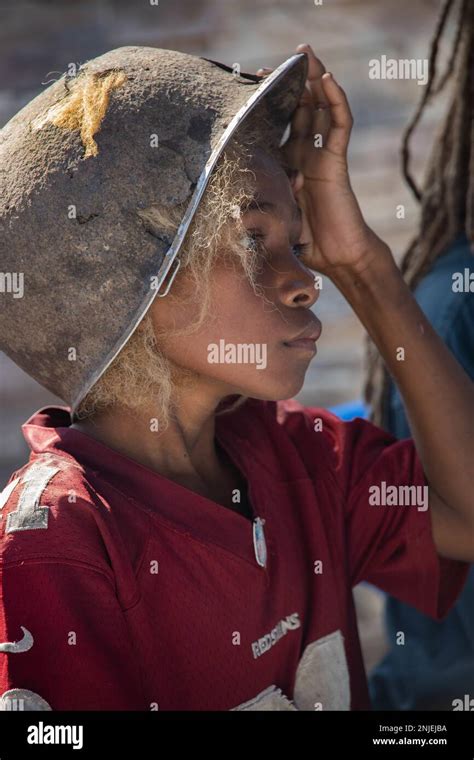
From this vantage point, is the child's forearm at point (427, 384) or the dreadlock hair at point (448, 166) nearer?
the child's forearm at point (427, 384)

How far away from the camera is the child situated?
4.83 feet

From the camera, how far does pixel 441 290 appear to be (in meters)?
2.52

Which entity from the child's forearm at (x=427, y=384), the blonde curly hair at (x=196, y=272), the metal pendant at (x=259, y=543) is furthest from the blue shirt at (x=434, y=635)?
the blonde curly hair at (x=196, y=272)

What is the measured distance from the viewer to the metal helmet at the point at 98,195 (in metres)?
1.54

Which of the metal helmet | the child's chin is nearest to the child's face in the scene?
the child's chin

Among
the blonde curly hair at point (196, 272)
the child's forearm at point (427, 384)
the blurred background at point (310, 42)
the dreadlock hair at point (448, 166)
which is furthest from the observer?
the blurred background at point (310, 42)

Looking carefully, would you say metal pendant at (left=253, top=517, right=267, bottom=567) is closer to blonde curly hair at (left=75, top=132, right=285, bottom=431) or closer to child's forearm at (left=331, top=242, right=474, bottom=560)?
blonde curly hair at (left=75, top=132, right=285, bottom=431)

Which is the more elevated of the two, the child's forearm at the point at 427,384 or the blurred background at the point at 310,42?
the blurred background at the point at 310,42

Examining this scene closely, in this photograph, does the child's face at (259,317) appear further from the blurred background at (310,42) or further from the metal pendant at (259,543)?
the blurred background at (310,42)

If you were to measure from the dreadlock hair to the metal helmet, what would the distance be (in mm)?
1135

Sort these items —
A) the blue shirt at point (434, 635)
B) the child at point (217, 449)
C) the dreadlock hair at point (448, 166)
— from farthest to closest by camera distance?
the dreadlock hair at point (448, 166)
the blue shirt at point (434, 635)
the child at point (217, 449)
